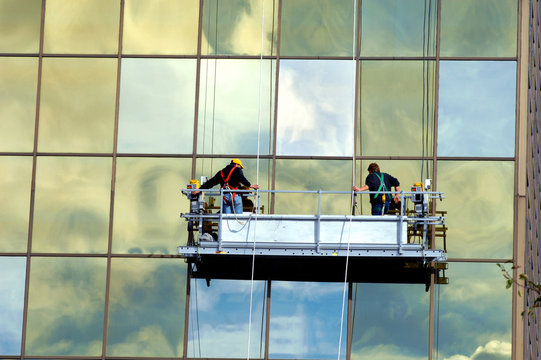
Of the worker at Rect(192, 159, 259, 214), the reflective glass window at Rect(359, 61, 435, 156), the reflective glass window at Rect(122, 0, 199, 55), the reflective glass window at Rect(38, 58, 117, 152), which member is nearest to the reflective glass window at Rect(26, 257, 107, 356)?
the reflective glass window at Rect(38, 58, 117, 152)

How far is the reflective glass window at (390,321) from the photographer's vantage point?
18.1 meters

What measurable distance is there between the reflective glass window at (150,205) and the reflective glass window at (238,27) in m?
2.73

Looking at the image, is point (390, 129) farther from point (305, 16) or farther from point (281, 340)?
point (281, 340)

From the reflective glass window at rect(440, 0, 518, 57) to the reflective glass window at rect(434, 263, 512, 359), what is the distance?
15.4ft

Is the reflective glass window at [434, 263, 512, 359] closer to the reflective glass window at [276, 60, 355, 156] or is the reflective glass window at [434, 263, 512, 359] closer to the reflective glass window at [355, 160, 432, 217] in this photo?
A: the reflective glass window at [355, 160, 432, 217]

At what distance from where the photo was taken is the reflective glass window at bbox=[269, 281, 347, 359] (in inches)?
720

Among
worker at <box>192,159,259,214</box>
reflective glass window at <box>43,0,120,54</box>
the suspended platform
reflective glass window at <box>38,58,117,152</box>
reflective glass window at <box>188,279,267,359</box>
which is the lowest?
reflective glass window at <box>188,279,267,359</box>

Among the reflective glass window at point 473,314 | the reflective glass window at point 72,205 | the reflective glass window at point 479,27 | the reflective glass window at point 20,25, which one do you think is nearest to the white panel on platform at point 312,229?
the reflective glass window at point 473,314

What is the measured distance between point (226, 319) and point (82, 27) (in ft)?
24.1

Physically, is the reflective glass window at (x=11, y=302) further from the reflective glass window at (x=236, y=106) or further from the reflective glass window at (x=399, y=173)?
the reflective glass window at (x=399, y=173)

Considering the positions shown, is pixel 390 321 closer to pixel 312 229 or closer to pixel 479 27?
pixel 312 229

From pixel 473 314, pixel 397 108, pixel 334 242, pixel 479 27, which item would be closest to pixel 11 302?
pixel 334 242

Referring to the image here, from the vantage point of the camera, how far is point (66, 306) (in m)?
18.7

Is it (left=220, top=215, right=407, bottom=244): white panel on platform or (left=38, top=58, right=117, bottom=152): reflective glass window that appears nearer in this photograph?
(left=220, top=215, right=407, bottom=244): white panel on platform
